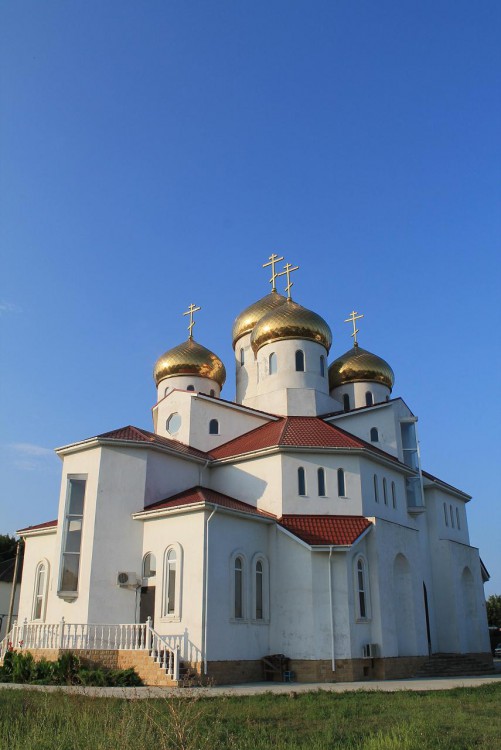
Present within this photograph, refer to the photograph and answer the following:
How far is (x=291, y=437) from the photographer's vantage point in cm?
2169

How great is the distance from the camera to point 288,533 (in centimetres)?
1930

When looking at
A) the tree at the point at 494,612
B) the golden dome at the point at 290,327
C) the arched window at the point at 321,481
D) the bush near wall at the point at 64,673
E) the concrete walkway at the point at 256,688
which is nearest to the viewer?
the concrete walkway at the point at 256,688

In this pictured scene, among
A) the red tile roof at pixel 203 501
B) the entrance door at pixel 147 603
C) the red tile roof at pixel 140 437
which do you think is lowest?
the entrance door at pixel 147 603

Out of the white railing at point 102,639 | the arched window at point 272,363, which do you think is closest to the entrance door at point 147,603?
the white railing at point 102,639

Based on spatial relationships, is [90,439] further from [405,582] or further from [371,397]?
[371,397]

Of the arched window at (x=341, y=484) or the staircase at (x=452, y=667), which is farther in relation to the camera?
the arched window at (x=341, y=484)

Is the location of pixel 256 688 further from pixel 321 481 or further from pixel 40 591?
pixel 40 591

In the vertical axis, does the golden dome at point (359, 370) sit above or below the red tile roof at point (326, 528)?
above

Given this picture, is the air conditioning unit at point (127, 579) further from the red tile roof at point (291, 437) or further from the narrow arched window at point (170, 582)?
the red tile roof at point (291, 437)

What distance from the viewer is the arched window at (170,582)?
57.2 ft

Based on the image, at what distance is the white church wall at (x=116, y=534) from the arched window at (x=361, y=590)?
6.44 metres

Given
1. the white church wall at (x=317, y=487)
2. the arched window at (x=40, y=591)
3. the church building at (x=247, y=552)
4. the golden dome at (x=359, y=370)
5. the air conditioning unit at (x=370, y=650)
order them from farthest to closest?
the golden dome at (x=359, y=370) < the white church wall at (x=317, y=487) < the arched window at (x=40, y=591) < the air conditioning unit at (x=370, y=650) < the church building at (x=247, y=552)

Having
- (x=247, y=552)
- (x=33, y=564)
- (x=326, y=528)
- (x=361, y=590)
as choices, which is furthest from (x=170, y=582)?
(x=33, y=564)

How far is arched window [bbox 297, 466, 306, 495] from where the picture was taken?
2086 centimetres
